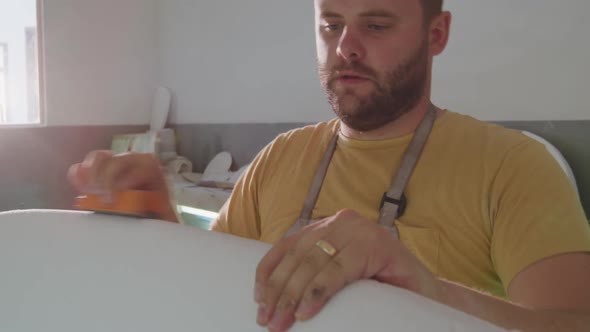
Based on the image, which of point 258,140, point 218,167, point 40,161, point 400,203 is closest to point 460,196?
point 400,203

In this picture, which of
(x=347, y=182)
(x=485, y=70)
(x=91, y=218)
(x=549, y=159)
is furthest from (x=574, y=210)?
(x=485, y=70)

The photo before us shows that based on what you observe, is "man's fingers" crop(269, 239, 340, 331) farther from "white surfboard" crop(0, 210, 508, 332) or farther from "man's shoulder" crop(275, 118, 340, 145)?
"man's shoulder" crop(275, 118, 340, 145)

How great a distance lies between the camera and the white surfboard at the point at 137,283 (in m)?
0.41

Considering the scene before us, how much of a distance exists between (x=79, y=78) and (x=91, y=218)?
1992 mm

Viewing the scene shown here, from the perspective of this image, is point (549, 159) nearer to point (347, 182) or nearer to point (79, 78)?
point (347, 182)

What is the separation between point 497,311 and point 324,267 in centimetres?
17

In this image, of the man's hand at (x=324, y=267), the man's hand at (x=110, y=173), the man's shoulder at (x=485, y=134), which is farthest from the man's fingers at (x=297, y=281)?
the man's shoulder at (x=485, y=134)

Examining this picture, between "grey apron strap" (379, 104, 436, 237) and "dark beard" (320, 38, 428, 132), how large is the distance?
6 centimetres

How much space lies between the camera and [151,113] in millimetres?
2744

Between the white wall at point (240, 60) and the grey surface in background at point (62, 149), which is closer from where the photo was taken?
the white wall at point (240, 60)

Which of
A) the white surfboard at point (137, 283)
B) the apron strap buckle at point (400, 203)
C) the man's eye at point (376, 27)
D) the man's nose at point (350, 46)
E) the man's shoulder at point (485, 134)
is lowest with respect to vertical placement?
the white surfboard at point (137, 283)

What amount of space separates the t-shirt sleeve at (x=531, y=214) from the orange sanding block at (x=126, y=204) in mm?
469

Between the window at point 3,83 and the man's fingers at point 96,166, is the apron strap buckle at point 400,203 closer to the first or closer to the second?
the man's fingers at point 96,166

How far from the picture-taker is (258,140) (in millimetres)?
2166
